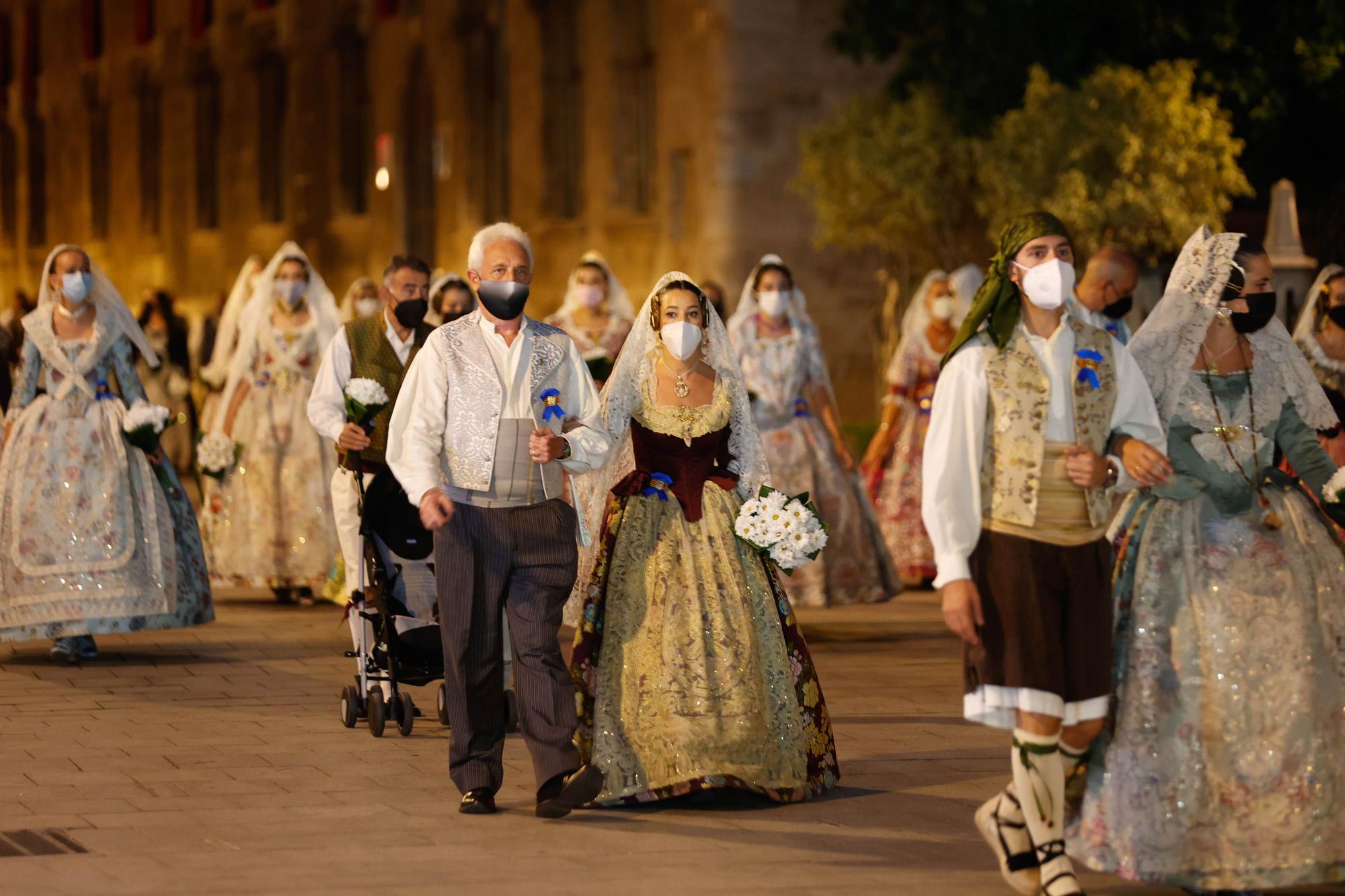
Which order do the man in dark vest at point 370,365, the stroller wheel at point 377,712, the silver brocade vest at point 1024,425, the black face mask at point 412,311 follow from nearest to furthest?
1. the silver brocade vest at point 1024,425
2. the stroller wheel at point 377,712
3. the man in dark vest at point 370,365
4. the black face mask at point 412,311

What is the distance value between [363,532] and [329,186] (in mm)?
29561

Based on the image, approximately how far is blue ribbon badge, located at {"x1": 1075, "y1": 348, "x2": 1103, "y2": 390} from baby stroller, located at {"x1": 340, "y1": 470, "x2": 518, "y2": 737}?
3.44 meters

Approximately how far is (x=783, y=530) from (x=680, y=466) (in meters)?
0.56

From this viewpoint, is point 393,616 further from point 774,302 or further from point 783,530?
point 774,302

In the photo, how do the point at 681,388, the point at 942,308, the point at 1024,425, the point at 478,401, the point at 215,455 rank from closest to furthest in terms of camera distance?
the point at 1024,425 → the point at 478,401 → the point at 681,388 → the point at 215,455 → the point at 942,308

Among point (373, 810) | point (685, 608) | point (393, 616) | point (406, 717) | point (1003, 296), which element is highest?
point (1003, 296)

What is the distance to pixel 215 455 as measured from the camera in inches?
491

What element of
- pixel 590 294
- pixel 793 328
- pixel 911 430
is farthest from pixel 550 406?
pixel 911 430

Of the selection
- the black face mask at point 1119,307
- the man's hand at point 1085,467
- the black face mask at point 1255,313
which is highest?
the black face mask at point 1119,307

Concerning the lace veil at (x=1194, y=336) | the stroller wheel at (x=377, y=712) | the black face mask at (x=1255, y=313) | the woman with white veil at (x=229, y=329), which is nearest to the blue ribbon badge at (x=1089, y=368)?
the lace veil at (x=1194, y=336)

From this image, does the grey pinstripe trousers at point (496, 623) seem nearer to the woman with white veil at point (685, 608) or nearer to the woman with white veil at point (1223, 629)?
the woman with white veil at point (685, 608)

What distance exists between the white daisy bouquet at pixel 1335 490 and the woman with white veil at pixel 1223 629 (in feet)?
0.26

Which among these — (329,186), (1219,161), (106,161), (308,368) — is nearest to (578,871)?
(308,368)

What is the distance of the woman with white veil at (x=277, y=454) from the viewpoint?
14375 millimetres
